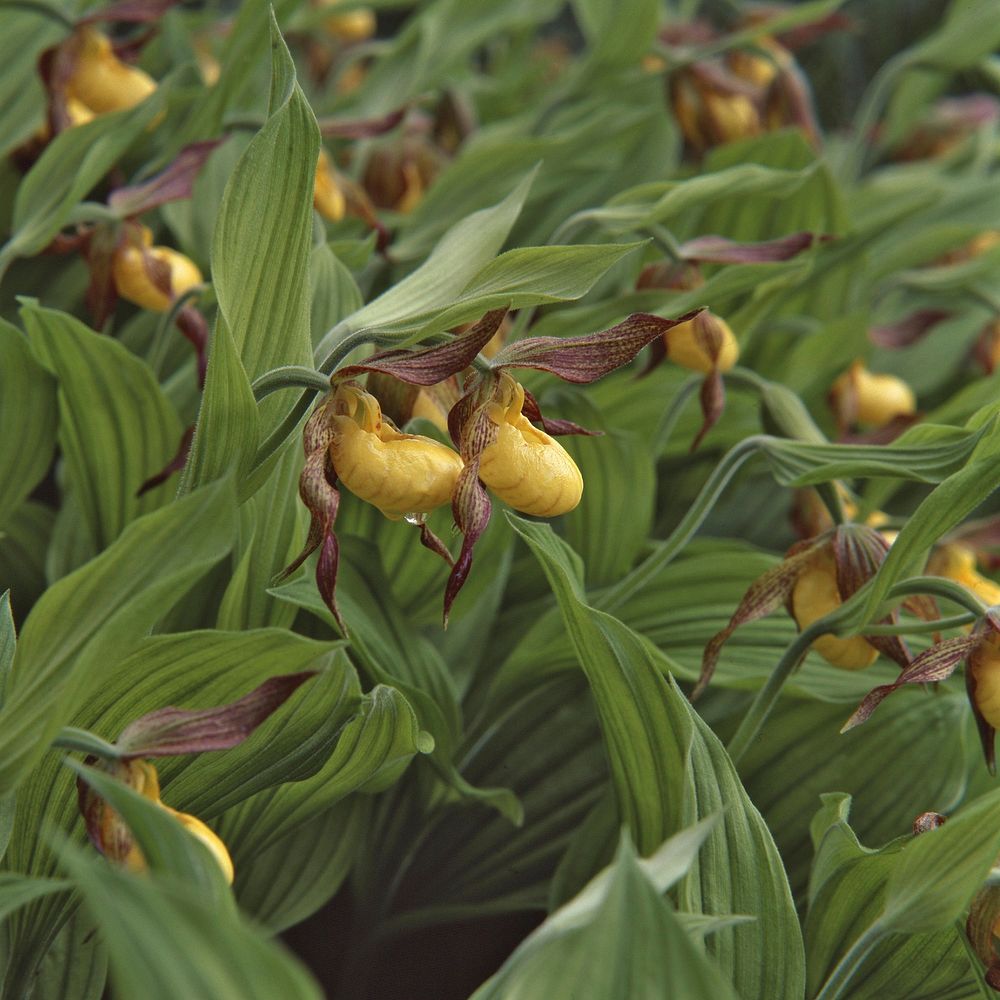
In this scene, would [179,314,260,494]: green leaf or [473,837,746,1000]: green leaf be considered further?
[179,314,260,494]: green leaf

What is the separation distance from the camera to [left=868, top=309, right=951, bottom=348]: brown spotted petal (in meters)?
1.35

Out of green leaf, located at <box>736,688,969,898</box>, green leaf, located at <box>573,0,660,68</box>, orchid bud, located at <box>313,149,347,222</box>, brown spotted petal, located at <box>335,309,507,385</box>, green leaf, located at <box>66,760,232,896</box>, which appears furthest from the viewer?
green leaf, located at <box>573,0,660,68</box>

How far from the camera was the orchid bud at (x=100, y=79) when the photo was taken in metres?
1.19

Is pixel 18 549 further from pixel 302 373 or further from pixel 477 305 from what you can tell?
pixel 477 305

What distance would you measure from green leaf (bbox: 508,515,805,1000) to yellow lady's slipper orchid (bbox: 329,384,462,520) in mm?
68

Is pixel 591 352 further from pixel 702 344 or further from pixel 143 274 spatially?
pixel 143 274

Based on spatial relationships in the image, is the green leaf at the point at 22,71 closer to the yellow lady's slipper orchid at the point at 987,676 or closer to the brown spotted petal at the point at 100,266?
the brown spotted petal at the point at 100,266

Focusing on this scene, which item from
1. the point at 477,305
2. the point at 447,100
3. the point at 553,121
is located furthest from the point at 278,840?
the point at 447,100

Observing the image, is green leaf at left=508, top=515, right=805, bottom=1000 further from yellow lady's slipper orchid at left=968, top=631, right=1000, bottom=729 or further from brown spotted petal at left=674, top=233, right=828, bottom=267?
brown spotted petal at left=674, top=233, right=828, bottom=267

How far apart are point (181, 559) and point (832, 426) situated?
2.94 feet

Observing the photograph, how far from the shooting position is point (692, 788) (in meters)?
0.73

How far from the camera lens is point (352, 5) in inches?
58.5

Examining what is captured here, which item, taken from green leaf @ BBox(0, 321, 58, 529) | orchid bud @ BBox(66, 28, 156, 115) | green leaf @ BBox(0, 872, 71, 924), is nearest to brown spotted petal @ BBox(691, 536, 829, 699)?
green leaf @ BBox(0, 872, 71, 924)

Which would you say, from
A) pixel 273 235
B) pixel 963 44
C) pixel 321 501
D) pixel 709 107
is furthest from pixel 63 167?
pixel 963 44
